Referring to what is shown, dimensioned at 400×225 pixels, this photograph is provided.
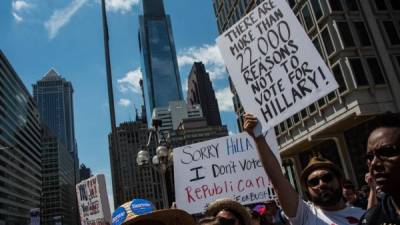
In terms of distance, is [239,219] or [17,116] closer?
[239,219]

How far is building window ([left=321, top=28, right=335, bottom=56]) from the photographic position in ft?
88.0

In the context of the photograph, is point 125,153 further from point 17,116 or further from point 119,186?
point 119,186

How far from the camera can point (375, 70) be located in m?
26.2

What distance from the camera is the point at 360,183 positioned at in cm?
2577

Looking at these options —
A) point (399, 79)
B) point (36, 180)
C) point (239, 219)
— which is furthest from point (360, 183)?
point (36, 180)

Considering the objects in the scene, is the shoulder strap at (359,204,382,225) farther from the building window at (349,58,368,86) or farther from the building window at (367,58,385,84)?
the building window at (367,58,385,84)

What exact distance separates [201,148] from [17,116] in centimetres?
14020

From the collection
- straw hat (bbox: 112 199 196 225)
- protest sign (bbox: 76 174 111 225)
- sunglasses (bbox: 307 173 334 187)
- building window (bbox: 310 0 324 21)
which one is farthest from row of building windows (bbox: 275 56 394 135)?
straw hat (bbox: 112 199 196 225)

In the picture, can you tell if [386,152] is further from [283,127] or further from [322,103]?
[283,127]

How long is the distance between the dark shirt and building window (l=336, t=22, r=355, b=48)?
26034mm

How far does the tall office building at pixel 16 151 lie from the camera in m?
117

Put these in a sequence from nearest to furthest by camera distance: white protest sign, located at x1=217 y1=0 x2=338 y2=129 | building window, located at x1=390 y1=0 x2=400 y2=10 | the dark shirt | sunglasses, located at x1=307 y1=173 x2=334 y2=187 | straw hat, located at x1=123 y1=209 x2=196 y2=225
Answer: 1. the dark shirt
2. straw hat, located at x1=123 y1=209 x2=196 y2=225
3. sunglasses, located at x1=307 y1=173 x2=334 y2=187
4. white protest sign, located at x1=217 y1=0 x2=338 y2=129
5. building window, located at x1=390 y1=0 x2=400 y2=10

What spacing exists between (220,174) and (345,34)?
2198 cm

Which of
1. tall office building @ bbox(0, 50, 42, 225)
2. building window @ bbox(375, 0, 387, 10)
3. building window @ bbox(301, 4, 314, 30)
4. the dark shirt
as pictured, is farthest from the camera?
tall office building @ bbox(0, 50, 42, 225)
